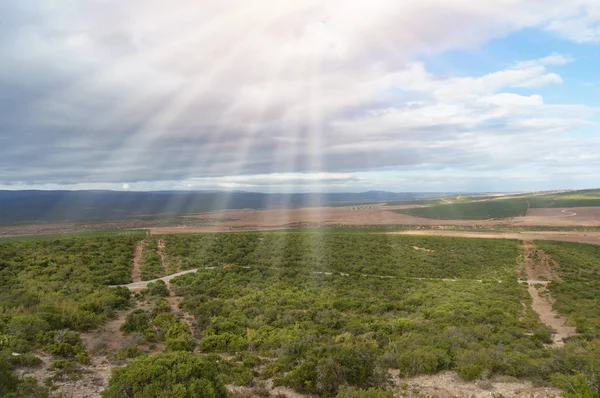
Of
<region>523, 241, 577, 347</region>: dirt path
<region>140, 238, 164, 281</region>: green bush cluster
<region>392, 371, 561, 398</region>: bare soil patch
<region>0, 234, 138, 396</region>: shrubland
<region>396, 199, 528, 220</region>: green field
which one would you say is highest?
<region>0, 234, 138, 396</region>: shrubland

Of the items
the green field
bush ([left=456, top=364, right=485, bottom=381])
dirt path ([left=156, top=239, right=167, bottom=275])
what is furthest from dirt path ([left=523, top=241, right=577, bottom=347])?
the green field

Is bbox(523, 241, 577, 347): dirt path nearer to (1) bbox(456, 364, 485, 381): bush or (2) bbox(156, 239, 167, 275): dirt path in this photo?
(1) bbox(456, 364, 485, 381): bush

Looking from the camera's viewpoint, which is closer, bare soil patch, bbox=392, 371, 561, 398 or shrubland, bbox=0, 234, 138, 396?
bare soil patch, bbox=392, 371, 561, 398

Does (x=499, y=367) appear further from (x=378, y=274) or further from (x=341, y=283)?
(x=378, y=274)

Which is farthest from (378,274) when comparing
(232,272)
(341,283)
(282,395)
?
(282,395)

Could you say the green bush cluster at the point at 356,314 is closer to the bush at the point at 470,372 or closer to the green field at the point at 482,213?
the bush at the point at 470,372

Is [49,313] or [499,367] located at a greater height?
[49,313]

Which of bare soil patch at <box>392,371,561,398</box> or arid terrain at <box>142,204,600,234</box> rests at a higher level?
bare soil patch at <box>392,371,561,398</box>

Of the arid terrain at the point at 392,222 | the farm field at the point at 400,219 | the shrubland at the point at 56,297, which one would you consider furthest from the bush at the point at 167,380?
the farm field at the point at 400,219

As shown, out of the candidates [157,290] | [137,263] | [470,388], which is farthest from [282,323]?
[137,263]
